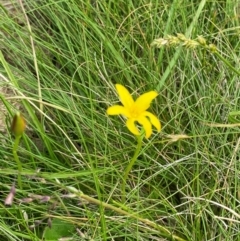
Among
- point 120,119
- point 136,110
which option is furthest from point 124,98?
point 120,119

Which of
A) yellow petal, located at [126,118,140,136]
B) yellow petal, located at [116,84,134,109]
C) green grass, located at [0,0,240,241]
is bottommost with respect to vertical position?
green grass, located at [0,0,240,241]

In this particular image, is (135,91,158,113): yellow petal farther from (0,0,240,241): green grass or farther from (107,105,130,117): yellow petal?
(0,0,240,241): green grass

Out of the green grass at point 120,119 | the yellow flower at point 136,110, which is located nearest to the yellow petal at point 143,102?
the yellow flower at point 136,110

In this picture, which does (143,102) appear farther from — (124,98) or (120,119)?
(120,119)

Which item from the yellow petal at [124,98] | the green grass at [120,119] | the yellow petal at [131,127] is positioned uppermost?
the yellow petal at [124,98]

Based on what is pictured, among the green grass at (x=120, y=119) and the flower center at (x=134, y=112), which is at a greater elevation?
the flower center at (x=134, y=112)

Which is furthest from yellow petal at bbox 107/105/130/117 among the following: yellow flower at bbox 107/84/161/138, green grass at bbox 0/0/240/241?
green grass at bbox 0/0/240/241

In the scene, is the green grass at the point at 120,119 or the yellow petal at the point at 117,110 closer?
the yellow petal at the point at 117,110

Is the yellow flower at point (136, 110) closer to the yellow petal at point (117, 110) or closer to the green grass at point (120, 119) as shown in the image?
the yellow petal at point (117, 110)

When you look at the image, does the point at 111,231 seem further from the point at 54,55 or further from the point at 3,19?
the point at 3,19

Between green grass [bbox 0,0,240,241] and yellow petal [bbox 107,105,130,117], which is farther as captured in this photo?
green grass [bbox 0,0,240,241]
